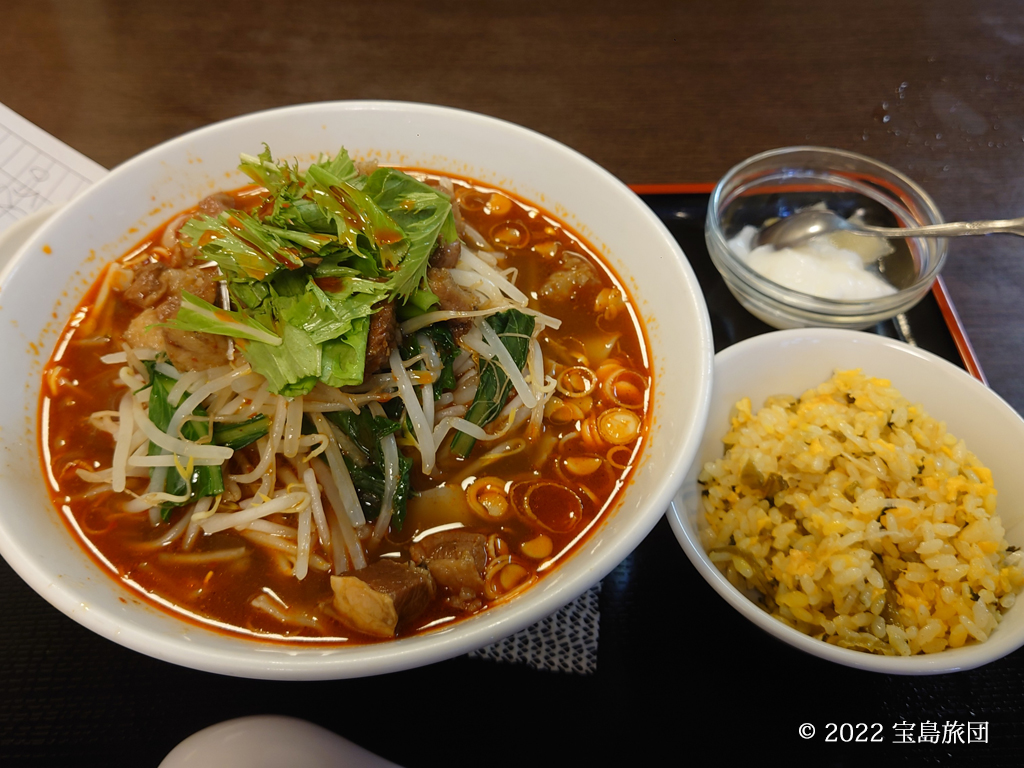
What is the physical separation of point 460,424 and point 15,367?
1.33 m

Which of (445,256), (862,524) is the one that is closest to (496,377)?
(445,256)

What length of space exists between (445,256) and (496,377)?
42cm

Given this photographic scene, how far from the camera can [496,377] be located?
185 centimetres

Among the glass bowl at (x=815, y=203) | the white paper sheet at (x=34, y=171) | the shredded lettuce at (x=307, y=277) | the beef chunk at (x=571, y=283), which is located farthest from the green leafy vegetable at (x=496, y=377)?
the white paper sheet at (x=34, y=171)

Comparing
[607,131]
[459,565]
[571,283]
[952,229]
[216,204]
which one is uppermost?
[216,204]

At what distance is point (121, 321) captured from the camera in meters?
1.97

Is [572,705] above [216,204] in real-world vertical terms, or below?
below

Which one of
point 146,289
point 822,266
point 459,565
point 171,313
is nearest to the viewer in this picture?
point 459,565

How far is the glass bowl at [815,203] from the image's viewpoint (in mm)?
2143

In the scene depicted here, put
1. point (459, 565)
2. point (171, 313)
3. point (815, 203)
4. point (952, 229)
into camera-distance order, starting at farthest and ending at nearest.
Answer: point (815, 203) → point (952, 229) → point (171, 313) → point (459, 565)

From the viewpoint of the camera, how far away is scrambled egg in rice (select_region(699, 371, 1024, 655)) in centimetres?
159

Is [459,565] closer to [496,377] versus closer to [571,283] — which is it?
[496,377]

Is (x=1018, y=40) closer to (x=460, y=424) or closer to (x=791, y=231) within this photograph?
(x=791, y=231)

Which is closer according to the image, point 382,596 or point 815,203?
point 382,596
